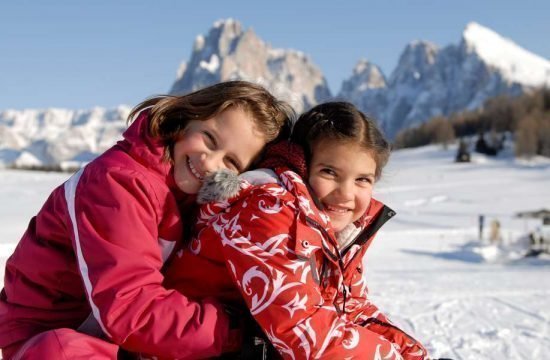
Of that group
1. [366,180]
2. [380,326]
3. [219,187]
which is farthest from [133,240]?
[380,326]

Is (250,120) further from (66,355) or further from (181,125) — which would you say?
(66,355)

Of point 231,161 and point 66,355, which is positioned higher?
point 231,161

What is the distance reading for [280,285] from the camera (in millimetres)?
1769

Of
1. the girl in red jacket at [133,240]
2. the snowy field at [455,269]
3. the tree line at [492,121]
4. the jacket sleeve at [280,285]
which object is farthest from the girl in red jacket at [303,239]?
the tree line at [492,121]

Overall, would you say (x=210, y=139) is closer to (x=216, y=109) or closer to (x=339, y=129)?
(x=216, y=109)

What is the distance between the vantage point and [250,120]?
2072mm

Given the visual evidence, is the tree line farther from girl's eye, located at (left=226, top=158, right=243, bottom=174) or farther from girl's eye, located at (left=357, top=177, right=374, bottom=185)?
girl's eye, located at (left=226, top=158, right=243, bottom=174)

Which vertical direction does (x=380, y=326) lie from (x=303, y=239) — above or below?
below

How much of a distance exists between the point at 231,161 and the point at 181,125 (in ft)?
0.76

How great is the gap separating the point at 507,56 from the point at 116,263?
200 meters

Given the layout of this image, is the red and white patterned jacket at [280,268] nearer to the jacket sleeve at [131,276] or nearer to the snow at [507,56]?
the jacket sleeve at [131,276]

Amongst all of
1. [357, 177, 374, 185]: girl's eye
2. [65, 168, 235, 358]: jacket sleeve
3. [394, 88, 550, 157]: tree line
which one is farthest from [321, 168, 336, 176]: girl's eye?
[394, 88, 550, 157]: tree line

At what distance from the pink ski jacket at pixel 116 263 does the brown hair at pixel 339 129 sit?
0.47 metres

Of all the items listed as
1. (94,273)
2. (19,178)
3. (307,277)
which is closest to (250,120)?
(307,277)
